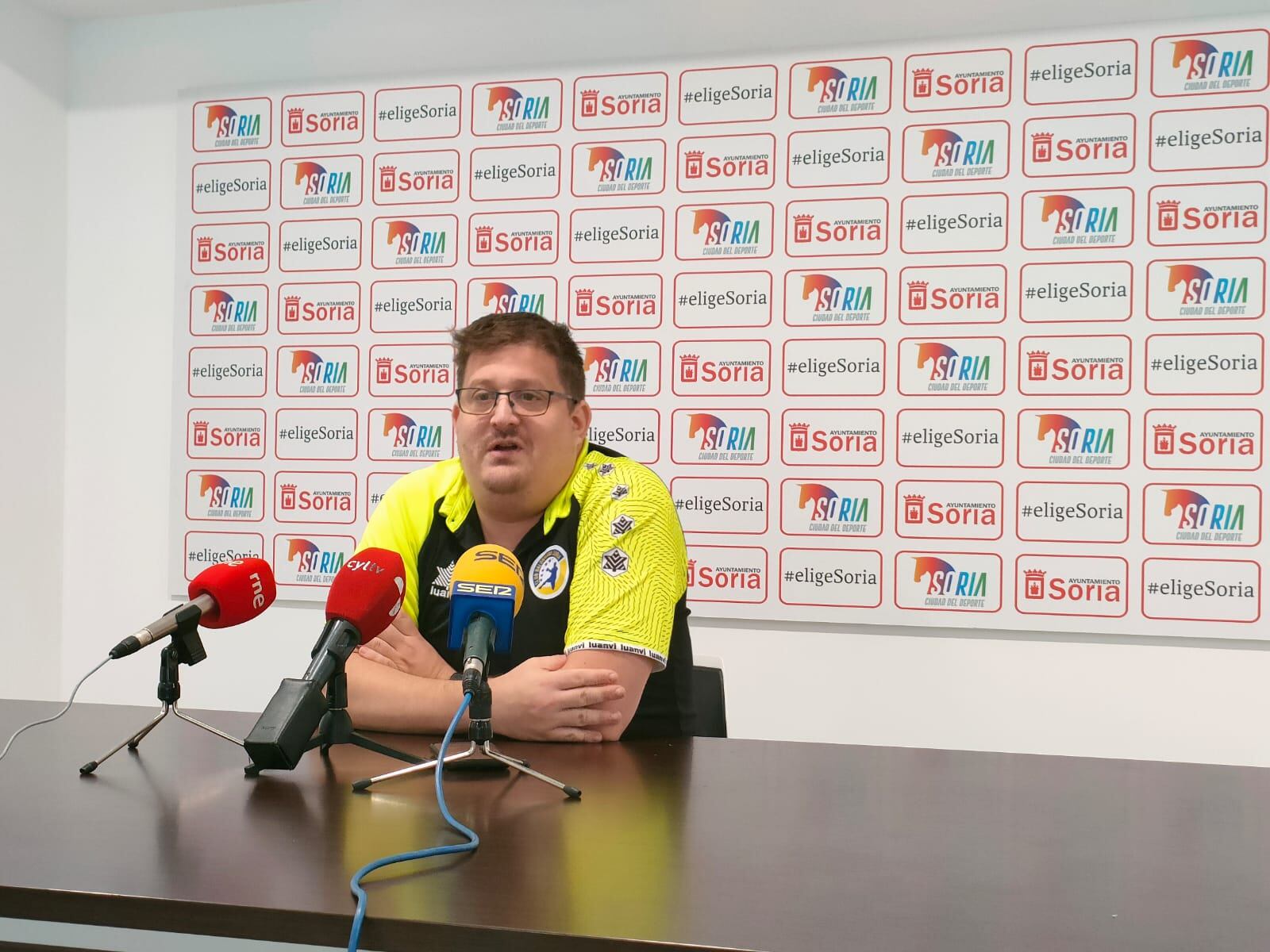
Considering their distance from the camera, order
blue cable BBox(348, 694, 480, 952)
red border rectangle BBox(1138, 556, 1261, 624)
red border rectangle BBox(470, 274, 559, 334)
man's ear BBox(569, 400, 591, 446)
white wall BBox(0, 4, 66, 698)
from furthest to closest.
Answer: white wall BBox(0, 4, 66, 698)
red border rectangle BBox(470, 274, 559, 334)
red border rectangle BBox(1138, 556, 1261, 624)
man's ear BBox(569, 400, 591, 446)
blue cable BBox(348, 694, 480, 952)

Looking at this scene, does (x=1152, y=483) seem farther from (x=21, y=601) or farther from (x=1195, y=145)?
(x=21, y=601)

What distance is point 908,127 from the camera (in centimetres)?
278

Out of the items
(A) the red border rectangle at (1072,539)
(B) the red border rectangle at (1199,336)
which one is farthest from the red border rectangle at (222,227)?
(B) the red border rectangle at (1199,336)

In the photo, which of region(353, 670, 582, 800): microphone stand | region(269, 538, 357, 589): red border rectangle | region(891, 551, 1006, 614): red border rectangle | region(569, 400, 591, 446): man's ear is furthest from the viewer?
region(269, 538, 357, 589): red border rectangle

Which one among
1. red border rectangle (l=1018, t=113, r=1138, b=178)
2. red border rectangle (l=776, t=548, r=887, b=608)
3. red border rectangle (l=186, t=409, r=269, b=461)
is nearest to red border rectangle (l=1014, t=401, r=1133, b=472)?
red border rectangle (l=776, t=548, r=887, b=608)

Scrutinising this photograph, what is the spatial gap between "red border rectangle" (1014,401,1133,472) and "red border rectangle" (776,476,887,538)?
0.35m

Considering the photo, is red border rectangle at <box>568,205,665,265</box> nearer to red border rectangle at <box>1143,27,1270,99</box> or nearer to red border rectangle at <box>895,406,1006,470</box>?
red border rectangle at <box>895,406,1006,470</box>

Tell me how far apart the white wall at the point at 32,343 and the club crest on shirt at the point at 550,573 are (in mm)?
2227

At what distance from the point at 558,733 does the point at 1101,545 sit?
1746mm

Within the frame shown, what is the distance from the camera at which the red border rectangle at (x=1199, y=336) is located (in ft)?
8.46

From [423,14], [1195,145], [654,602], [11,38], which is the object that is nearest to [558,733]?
[654,602]

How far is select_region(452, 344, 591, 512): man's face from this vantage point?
1.82 m

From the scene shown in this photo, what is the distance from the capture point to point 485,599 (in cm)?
118

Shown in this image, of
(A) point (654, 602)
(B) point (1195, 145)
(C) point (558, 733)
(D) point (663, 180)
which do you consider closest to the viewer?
(C) point (558, 733)
